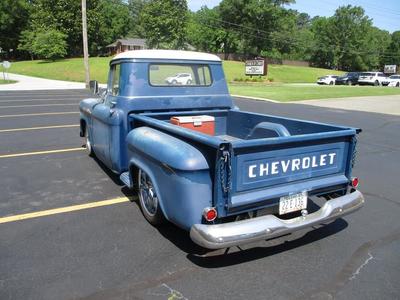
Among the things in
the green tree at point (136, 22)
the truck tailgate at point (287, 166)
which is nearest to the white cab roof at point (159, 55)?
the truck tailgate at point (287, 166)

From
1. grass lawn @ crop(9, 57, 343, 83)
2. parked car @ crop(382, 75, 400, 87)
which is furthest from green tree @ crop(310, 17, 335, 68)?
parked car @ crop(382, 75, 400, 87)

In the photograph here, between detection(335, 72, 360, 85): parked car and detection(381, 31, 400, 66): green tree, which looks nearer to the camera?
detection(335, 72, 360, 85): parked car

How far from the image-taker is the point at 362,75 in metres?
43.8

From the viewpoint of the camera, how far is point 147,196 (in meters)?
4.28

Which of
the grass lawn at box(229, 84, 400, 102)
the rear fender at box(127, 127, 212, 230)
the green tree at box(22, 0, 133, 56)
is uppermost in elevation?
the green tree at box(22, 0, 133, 56)

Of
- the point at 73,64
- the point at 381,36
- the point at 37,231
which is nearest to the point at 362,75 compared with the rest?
the point at 73,64

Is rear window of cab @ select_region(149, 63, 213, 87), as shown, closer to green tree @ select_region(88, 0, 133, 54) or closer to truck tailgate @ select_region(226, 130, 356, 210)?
truck tailgate @ select_region(226, 130, 356, 210)

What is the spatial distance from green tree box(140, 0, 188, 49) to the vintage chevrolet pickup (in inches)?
2364

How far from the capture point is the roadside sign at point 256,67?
118 feet

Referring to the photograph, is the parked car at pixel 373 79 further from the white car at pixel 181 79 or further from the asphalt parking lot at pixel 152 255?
the white car at pixel 181 79

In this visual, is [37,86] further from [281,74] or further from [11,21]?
[11,21]

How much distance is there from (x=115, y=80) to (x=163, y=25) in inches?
2436

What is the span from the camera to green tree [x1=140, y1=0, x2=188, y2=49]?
209 feet

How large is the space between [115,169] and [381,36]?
10715cm
